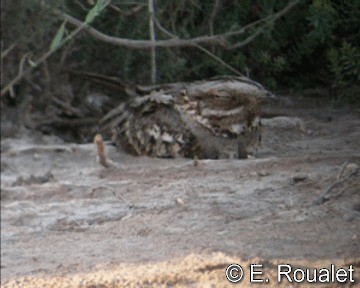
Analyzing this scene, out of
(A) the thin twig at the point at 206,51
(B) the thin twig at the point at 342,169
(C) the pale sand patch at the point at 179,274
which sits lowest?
(C) the pale sand patch at the point at 179,274

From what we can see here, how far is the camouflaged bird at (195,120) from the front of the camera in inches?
50.4

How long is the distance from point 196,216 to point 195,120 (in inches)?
7.7

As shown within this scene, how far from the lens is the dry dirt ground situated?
1.18m

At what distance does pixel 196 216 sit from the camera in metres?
1.46

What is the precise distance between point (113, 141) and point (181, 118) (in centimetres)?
45

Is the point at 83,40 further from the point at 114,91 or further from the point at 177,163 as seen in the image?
the point at 177,163

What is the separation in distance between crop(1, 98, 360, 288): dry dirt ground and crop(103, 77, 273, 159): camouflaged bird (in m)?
0.03

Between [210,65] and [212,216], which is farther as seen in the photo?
[212,216]

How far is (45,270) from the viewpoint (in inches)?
71.7

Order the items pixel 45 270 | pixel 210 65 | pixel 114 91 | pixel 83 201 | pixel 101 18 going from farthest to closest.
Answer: pixel 83 201, pixel 45 270, pixel 114 91, pixel 101 18, pixel 210 65

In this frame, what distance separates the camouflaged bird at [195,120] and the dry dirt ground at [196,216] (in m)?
0.03

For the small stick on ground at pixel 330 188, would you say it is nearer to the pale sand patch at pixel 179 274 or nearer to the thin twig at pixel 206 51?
the pale sand patch at pixel 179 274

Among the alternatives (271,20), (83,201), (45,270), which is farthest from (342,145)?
(83,201)

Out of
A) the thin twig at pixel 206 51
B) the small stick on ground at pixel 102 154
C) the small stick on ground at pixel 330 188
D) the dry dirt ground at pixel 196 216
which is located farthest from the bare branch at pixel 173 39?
the small stick on ground at pixel 102 154
